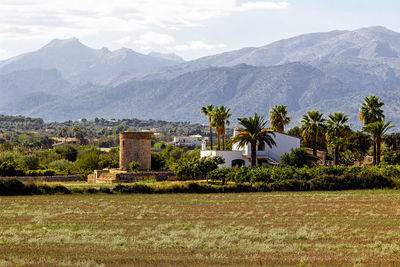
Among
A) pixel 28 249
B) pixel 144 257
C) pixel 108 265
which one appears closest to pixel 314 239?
pixel 144 257

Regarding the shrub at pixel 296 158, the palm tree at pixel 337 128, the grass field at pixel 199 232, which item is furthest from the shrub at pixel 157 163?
the grass field at pixel 199 232

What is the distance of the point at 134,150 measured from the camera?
76.5 m

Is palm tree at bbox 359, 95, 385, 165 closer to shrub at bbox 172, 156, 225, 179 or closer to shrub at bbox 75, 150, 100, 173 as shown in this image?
shrub at bbox 172, 156, 225, 179

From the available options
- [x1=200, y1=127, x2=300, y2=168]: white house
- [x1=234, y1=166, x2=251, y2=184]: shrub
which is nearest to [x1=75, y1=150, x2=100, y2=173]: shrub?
[x1=200, y1=127, x2=300, y2=168]: white house

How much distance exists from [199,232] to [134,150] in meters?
50.4

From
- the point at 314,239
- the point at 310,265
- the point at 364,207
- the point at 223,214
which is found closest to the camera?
the point at 310,265

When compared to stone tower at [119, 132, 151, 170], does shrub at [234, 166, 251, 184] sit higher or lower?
lower

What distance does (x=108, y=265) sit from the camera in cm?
2042

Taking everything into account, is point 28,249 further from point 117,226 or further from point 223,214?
point 223,214

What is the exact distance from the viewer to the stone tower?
76.4m

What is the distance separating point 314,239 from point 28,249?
37.3 feet

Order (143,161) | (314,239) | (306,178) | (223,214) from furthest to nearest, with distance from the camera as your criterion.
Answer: (143,161), (306,178), (223,214), (314,239)

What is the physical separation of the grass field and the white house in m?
37.2

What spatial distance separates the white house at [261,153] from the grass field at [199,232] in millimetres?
37227
